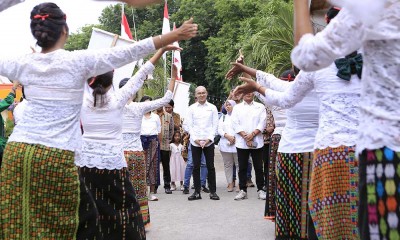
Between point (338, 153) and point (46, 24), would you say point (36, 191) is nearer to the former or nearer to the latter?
point (46, 24)

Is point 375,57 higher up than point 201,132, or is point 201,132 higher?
point 375,57

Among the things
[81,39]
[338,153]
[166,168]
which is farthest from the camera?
[81,39]

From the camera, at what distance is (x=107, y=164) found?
543 cm

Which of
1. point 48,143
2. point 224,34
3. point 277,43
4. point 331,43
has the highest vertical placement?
point 224,34

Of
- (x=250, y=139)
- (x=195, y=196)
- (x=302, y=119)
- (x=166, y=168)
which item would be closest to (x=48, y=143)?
(x=302, y=119)

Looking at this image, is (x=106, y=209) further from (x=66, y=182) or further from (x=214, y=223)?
(x=214, y=223)

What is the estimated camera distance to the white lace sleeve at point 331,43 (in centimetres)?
245

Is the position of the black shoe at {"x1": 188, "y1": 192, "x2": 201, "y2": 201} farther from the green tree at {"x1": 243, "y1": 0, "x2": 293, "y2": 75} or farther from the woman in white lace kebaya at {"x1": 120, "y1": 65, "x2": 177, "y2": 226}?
the green tree at {"x1": 243, "y1": 0, "x2": 293, "y2": 75}

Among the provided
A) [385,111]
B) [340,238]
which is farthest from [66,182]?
[385,111]

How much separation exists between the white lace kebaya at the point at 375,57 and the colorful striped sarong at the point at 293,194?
2968 mm

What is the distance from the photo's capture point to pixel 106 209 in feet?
17.8

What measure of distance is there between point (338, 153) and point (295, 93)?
0.60 m

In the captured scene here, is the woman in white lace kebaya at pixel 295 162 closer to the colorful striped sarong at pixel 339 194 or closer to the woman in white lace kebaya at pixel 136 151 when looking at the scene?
the colorful striped sarong at pixel 339 194

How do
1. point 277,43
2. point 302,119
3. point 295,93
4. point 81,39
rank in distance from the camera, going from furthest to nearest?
point 81,39, point 277,43, point 302,119, point 295,93
